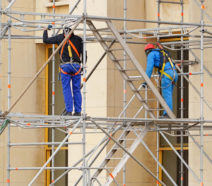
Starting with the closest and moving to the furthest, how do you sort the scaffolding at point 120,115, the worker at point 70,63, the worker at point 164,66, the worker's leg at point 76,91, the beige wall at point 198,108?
the scaffolding at point 120,115
the worker at point 70,63
the worker's leg at point 76,91
the worker at point 164,66
the beige wall at point 198,108

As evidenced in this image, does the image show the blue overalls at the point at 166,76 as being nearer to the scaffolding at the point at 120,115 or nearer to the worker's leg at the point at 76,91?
the scaffolding at the point at 120,115

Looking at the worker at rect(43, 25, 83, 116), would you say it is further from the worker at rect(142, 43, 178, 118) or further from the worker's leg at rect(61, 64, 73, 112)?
the worker at rect(142, 43, 178, 118)

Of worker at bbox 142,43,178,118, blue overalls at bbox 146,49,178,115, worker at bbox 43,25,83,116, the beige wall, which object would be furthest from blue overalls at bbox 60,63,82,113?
the beige wall

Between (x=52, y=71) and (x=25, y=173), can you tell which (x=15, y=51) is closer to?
(x=52, y=71)

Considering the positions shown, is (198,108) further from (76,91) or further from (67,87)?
(67,87)

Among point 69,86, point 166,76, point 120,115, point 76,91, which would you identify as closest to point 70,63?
point 69,86

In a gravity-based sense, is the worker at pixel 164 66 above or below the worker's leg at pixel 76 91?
above

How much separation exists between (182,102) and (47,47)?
18.1ft

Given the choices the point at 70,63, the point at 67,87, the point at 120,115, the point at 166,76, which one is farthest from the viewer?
the point at 120,115

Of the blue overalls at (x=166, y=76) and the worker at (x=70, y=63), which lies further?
the blue overalls at (x=166, y=76)

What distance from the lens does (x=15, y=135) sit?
29.2 metres

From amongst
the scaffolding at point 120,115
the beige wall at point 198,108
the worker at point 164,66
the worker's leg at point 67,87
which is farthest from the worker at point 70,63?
the beige wall at point 198,108

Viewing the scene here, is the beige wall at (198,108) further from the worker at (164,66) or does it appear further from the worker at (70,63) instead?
the worker at (70,63)

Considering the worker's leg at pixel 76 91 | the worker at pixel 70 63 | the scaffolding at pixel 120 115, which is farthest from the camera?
the worker's leg at pixel 76 91
